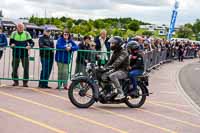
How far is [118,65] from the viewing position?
11.0 metres

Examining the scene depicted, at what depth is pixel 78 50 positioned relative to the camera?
13.4 meters

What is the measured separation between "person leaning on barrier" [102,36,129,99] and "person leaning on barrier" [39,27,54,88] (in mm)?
2594

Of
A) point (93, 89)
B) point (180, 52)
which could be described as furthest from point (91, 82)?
point (180, 52)

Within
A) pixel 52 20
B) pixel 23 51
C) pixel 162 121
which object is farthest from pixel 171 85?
pixel 52 20

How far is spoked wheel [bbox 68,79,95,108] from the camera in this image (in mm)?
10664

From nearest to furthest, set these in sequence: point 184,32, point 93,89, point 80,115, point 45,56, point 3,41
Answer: point 80,115 → point 93,89 → point 3,41 → point 45,56 → point 184,32

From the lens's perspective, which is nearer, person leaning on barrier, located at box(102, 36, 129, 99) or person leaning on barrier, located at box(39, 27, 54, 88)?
person leaning on barrier, located at box(102, 36, 129, 99)

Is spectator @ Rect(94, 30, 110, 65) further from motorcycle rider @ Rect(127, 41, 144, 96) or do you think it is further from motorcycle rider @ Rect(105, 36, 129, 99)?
motorcycle rider @ Rect(105, 36, 129, 99)

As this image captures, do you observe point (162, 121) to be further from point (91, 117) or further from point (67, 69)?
point (67, 69)

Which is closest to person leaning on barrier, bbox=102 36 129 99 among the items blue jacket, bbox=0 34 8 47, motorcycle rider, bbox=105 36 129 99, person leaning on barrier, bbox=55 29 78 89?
motorcycle rider, bbox=105 36 129 99

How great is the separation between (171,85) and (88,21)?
93622 millimetres

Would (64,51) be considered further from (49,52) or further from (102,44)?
(102,44)

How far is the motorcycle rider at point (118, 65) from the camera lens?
1088 centimetres

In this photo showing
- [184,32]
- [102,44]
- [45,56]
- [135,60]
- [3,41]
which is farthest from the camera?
[184,32]
